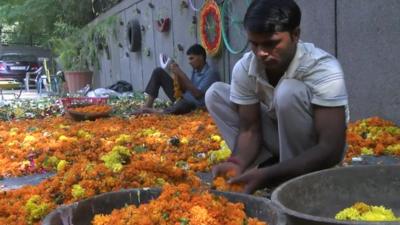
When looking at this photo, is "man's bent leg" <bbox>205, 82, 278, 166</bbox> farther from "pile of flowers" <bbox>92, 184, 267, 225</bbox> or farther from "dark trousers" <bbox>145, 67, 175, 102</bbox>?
"dark trousers" <bbox>145, 67, 175, 102</bbox>

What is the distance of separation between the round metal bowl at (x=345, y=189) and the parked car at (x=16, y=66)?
25.1 metres

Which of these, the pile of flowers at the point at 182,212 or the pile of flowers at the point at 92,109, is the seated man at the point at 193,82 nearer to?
the pile of flowers at the point at 92,109

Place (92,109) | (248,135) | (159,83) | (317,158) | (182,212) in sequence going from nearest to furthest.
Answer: (182,212) < (317,158) < (248,135) < (92,109) < (159,83)

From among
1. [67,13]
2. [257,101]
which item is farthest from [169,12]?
[67,13]

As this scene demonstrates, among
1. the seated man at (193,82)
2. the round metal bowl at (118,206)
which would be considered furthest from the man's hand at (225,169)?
the seated man at (193,82)

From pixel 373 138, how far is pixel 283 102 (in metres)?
2.07

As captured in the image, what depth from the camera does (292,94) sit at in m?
2.61

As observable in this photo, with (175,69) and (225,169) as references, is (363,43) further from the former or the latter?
(225,169)

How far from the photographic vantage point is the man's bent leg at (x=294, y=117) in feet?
8.60

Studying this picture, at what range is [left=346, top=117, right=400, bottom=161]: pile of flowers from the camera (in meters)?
4.15

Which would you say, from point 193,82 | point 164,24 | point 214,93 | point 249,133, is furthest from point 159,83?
point 249,133

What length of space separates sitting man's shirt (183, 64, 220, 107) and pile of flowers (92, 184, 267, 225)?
5567 mm

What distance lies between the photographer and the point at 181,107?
7535 mm

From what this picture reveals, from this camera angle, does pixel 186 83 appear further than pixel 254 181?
Yes
